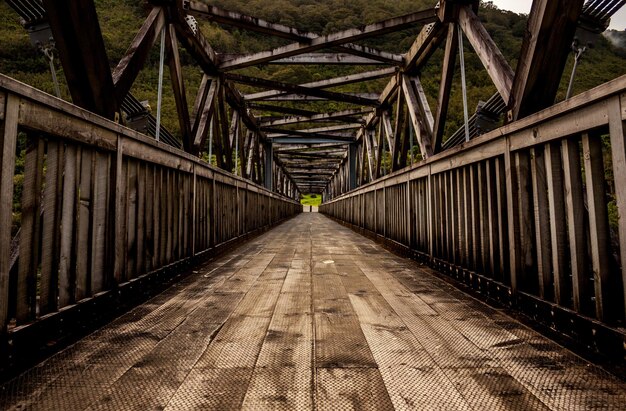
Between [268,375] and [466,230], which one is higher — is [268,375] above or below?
below

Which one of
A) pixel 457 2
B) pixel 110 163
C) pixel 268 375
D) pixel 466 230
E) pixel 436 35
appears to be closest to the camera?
pixel 268 375

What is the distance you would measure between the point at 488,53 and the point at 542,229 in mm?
2218

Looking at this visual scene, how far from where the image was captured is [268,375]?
4.33ft

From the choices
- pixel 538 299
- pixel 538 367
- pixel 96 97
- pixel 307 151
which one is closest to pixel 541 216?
pixel 538 299

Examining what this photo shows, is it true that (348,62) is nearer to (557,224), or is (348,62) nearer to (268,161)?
(557,224)

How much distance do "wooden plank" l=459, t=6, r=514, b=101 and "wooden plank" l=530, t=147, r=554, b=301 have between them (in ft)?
3.94

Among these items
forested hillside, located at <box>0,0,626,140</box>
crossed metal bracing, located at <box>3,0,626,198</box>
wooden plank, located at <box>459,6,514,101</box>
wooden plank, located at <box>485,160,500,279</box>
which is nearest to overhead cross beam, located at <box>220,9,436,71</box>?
crossed metal bracing, located at <box>3,0,626,198</box>

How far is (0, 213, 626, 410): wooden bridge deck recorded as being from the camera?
117 cm

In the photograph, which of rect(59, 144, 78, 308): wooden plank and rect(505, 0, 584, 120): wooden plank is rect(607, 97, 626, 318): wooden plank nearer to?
rect(505, 0, 584, 120): wooden plank

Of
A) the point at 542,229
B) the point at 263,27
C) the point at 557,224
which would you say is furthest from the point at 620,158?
the point at 263,27

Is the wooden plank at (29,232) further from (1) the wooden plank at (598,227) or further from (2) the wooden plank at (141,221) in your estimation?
(1) the wooden plank at (598,227)

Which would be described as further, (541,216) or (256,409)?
(541,216)

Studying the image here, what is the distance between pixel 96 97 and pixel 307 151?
2018cm

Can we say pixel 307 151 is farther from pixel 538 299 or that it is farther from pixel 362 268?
pixel 538 299
